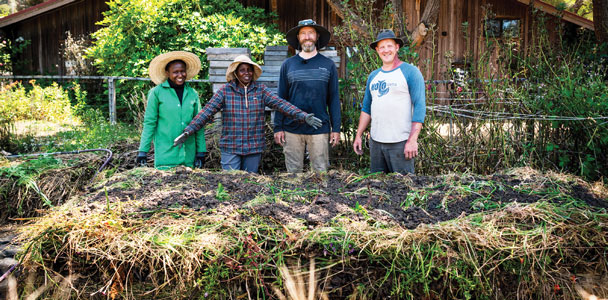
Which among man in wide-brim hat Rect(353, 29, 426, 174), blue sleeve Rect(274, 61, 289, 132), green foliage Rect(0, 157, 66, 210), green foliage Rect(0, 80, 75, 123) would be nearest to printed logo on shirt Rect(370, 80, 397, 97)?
man in wide-brim hat Rect(353, 29, 426, 174)

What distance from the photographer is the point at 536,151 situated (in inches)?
175

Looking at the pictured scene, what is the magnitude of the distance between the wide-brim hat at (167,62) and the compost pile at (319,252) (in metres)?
2.07

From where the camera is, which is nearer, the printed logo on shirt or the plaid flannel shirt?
the printed logo on shirt

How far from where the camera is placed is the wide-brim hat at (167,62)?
4156 mm

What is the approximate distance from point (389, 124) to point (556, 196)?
145 cm

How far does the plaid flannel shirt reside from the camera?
4.12m

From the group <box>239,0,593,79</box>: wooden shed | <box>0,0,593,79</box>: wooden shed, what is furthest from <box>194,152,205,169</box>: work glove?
<box>239,0,593,79</box>: wooden shed

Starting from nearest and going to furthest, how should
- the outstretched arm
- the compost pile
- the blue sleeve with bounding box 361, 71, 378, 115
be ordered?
1. the compost pile
2. the outstretched arm
3. the blue sleeve with bounding box 361, 71, 378, 115

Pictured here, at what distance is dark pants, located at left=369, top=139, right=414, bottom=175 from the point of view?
3.78 meters

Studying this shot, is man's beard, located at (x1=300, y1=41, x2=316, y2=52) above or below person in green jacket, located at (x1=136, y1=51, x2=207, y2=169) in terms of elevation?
above

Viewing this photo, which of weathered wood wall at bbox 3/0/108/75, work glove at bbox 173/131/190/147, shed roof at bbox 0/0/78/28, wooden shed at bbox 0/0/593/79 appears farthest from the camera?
weathered wood wall at bbox 3/0/108/75

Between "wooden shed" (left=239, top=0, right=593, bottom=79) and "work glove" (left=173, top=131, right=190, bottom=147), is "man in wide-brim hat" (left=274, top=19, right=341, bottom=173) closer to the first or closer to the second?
"work glove" (left=173, top=131, right=190, bottom=147)

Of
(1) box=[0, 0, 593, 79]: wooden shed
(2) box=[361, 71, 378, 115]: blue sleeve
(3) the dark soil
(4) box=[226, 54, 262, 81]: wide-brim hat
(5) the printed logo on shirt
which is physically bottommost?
(3) the dark soil

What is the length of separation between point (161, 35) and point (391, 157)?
7.19 meters
